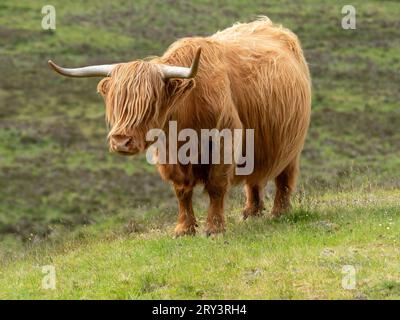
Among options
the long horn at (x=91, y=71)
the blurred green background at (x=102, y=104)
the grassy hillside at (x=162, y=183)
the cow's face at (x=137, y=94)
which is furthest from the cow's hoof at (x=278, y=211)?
the long horn at (x=91, y=71)

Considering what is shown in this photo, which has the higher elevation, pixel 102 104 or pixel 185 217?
pixel 185 217

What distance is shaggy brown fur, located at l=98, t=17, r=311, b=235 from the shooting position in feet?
25.6

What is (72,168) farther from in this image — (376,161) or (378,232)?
(378,232)

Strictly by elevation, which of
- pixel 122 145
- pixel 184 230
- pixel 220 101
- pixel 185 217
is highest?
pixel 220 101

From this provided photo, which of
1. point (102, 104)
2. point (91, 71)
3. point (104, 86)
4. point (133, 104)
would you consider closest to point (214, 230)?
point (133, 104)

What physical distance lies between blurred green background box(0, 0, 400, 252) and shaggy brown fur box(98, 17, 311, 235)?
2146 millimetres

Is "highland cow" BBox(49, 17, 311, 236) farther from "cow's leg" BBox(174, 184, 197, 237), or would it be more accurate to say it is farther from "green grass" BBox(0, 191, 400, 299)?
"green grass" BBox(0, 191, 400, 299)

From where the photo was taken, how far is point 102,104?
100ft

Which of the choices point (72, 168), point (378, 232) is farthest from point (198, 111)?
point (72, 168)

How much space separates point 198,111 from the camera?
27.0ft

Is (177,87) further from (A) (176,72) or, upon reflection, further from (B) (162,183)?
(B) (162,183)

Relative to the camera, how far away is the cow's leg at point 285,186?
394 inches

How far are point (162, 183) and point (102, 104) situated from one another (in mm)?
9752
